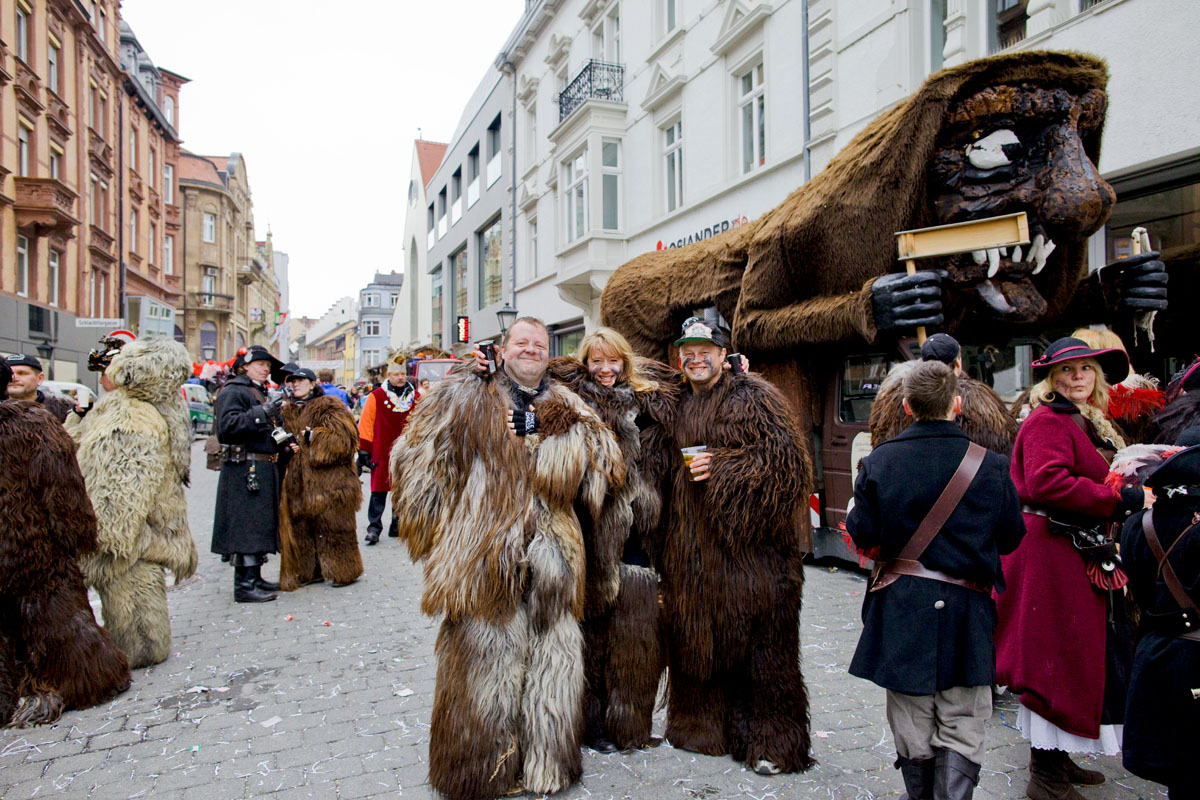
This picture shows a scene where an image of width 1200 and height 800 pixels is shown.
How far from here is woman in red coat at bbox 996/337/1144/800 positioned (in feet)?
9.70

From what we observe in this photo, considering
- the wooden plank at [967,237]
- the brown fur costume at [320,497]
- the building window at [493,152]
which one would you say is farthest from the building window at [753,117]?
the building window at [493,152]

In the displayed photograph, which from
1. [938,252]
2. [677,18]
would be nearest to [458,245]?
[677,18]

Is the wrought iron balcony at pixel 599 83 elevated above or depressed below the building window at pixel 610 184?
above

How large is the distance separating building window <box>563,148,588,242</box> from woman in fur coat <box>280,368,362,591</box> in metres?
12.3

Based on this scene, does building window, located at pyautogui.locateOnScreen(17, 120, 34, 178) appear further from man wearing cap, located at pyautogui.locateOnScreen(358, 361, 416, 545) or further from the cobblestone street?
the cobblestone street

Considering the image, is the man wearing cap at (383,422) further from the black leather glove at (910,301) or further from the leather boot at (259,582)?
the black leather glove at (910,301)

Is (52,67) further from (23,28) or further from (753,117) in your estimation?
(753,117)

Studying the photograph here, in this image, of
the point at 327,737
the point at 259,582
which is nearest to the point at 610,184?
the point at 259,582

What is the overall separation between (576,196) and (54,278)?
17.8 meters

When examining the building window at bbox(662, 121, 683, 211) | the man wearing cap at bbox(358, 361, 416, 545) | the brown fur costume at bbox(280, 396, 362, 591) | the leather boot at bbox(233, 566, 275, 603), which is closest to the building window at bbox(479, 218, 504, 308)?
the building window at bbox(662, 121, 683, 211)

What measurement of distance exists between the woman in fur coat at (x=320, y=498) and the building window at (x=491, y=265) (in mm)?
20065

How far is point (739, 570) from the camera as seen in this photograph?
10.7 feet

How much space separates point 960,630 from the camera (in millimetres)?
2590

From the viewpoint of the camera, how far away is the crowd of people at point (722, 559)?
260 centimetres
